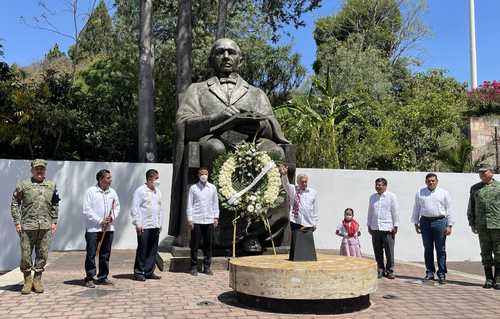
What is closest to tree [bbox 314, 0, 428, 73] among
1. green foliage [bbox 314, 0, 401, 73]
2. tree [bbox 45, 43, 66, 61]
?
green foliage [bbox 314, 0, 401, 73]

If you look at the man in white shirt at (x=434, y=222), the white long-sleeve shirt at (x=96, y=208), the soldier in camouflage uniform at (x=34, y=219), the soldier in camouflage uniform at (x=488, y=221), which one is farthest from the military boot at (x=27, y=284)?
the soldier in camouflage uniform at (x=488, y=221)

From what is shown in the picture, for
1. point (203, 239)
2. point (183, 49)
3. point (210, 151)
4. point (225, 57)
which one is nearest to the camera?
point (203, 239)

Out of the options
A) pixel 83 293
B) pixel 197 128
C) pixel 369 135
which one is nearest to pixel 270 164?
pixel 197 128

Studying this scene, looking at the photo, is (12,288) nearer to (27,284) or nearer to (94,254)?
(27,284)

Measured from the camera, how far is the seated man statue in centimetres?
774

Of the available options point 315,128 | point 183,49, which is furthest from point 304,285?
point 315,128

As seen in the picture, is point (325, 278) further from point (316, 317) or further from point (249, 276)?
point (249, 276)

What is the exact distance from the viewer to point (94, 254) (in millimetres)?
6297

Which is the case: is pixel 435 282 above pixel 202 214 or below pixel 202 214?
below

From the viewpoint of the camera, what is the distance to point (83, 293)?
5.86 meters

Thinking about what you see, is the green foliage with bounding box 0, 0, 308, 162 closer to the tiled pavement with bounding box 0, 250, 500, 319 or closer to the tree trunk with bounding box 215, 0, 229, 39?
the tree trunk with bounding box 215, 0, 229, 39

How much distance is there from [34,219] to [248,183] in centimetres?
288

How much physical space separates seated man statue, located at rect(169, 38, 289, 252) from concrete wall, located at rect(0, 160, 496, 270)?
10.6 ft

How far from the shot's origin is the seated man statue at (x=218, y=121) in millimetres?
7738
